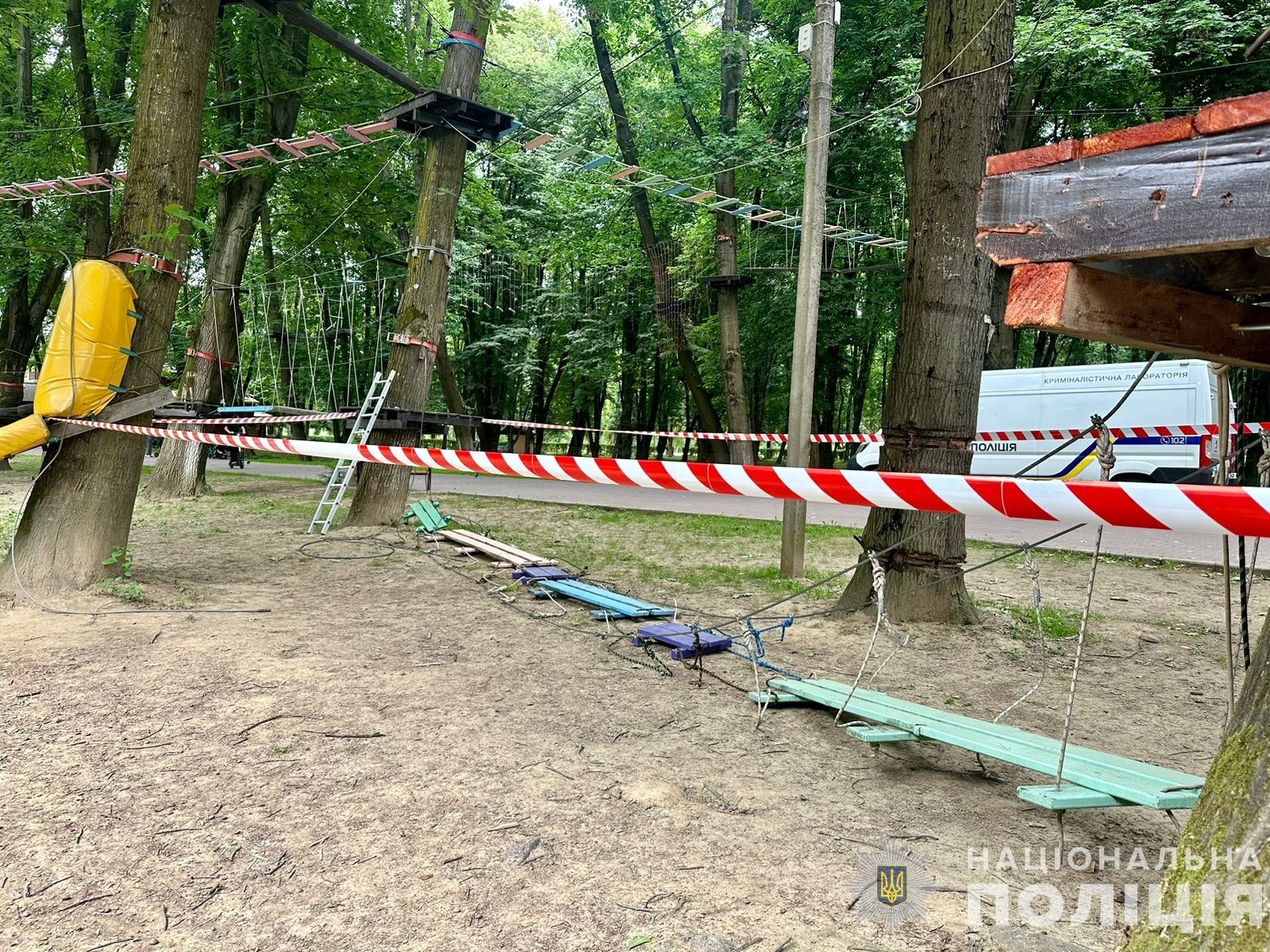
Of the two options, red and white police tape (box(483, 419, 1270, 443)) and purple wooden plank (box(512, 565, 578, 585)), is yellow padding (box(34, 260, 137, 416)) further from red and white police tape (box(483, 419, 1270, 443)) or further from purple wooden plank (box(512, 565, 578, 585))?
red and white police tape (box(483, 419, 1270, 443))

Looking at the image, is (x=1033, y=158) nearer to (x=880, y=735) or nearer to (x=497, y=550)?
(x=880, y=735)

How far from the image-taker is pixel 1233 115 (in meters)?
1.52

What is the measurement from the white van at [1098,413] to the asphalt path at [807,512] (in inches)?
42.9

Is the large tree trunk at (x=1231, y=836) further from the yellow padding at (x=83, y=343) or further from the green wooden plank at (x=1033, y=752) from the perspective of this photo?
the yellow padding at (x=83, y=343)

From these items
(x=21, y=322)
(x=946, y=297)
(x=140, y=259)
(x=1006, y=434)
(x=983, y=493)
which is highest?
(x=21, y=322)

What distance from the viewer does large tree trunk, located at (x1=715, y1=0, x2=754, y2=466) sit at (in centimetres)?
1638

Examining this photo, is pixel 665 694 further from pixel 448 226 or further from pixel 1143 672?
pixel 448 226

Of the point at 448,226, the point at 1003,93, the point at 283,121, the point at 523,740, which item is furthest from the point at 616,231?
the point at 523,740

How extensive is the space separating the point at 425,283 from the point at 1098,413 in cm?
1124

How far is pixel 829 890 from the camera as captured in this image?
2492 millimetres

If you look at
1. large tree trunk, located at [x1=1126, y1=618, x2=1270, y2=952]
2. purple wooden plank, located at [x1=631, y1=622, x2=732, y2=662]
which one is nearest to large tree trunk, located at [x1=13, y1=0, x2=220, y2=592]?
purple wooden plank, located at [x1=631, y1=622, x2=732, y2=662]

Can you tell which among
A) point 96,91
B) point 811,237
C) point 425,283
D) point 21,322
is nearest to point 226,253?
point 96,91

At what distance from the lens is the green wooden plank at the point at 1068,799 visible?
261cm

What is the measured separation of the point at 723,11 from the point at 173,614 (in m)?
16.2
